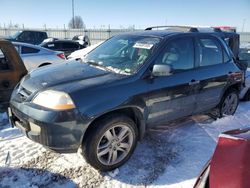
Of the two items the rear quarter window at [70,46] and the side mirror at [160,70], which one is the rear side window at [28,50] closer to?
the rear quarter window at [70,46]

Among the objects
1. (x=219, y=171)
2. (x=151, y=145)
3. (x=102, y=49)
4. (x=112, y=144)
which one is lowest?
(x=151, y=145)

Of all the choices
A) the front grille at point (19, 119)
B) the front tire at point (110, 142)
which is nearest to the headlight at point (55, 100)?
the front grille at point (19, 119)

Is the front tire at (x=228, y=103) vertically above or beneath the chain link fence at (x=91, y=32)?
beneath

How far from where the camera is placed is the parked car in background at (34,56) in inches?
322

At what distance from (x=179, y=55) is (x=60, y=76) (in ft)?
5.94

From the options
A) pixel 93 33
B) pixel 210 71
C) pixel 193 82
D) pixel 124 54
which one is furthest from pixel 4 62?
pixel 93 33

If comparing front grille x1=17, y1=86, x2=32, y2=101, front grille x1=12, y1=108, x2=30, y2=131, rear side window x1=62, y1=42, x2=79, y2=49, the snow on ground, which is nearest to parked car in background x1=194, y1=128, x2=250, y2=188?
the snow on ground

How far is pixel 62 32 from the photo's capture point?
29.4 meters

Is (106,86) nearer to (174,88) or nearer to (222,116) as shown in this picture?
(174,88)

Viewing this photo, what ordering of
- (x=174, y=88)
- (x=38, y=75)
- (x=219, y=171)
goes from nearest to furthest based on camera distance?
(x=219, y=171) → (x=38, y=75) → (x=174, y=88)

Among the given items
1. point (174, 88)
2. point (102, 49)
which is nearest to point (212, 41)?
point (174, 88)

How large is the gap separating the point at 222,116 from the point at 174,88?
6.74 ft

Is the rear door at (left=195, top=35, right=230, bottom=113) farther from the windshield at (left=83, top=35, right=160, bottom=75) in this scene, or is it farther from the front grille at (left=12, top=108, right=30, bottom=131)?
the front grille at (left=12, top=108, right=30, bottom=131)

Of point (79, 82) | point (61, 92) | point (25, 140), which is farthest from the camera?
point (25, 140)
